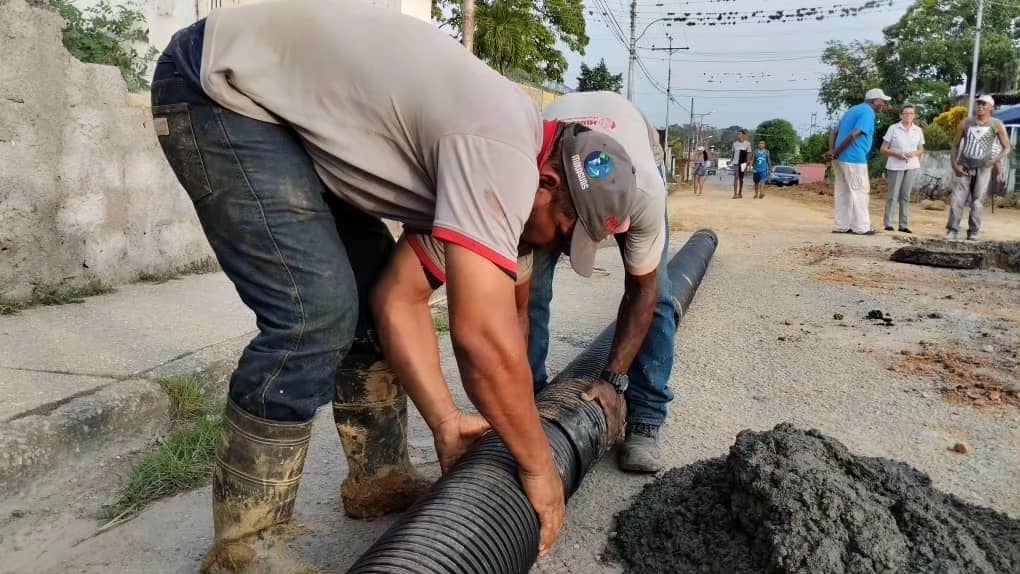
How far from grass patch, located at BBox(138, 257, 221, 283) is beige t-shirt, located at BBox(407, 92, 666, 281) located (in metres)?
3.49

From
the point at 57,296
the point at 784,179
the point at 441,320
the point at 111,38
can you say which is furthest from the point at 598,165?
the point at 784,179

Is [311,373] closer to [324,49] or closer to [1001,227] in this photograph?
[324,49]

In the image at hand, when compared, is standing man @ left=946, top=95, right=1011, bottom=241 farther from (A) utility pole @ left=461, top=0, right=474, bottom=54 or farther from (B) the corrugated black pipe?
(B) the corrugated black pipe

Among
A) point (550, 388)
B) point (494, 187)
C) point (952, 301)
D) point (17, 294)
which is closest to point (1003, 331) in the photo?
point (952, 301)

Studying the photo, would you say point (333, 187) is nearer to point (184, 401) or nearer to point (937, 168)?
point (184, 401)

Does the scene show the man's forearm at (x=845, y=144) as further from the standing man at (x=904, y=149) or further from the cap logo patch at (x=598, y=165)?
the cap logo patch at (x=598, y=165)

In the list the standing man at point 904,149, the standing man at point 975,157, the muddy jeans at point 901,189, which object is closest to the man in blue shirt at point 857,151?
the standing man at point 904,149

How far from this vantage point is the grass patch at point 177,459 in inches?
101

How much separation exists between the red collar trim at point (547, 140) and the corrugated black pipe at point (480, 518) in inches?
30.8

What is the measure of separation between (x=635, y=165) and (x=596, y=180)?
73 centimetres

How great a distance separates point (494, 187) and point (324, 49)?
0.50 metres

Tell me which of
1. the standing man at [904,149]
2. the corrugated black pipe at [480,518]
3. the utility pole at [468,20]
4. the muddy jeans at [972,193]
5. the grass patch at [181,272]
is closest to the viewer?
the corrugated black pipe at [480,518]

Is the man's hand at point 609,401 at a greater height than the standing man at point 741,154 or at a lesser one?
lesser

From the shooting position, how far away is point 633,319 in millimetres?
2807
